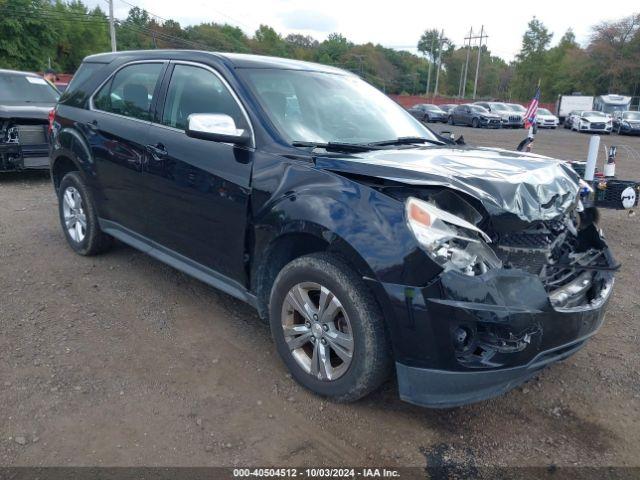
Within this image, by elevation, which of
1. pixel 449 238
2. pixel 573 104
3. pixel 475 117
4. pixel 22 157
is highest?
pixel 573 104

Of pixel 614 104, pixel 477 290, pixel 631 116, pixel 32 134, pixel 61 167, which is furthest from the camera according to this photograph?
pixel 614 104

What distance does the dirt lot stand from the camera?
2.61m

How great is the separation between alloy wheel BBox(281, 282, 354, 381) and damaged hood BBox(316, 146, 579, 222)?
679 millimetres

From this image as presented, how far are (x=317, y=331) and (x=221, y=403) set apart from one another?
2.17 ft

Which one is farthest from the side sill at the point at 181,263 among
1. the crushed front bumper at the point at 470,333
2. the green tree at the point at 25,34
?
the green tree at the point at 25,34

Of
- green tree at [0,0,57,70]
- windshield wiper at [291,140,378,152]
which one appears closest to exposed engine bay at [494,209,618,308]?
windshield wiper at [291,140,378,152]

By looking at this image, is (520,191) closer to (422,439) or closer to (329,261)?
(329,261)

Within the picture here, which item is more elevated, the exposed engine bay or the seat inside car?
the seat inside car

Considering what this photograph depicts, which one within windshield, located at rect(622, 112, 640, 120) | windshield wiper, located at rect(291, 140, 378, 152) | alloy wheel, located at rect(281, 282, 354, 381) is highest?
windshield, located at rect(622, 112, 640, 120)

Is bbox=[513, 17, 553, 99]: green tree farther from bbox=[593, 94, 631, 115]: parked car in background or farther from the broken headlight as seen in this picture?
the broken headlight

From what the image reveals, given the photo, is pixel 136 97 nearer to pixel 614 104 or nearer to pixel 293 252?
pixel 293 252

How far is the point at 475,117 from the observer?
3156 centimetres

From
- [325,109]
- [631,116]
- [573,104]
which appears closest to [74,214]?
[325,109]

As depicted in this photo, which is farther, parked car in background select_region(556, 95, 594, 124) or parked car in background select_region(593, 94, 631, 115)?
parked car in background select_region(556, 95, 594, 124)
